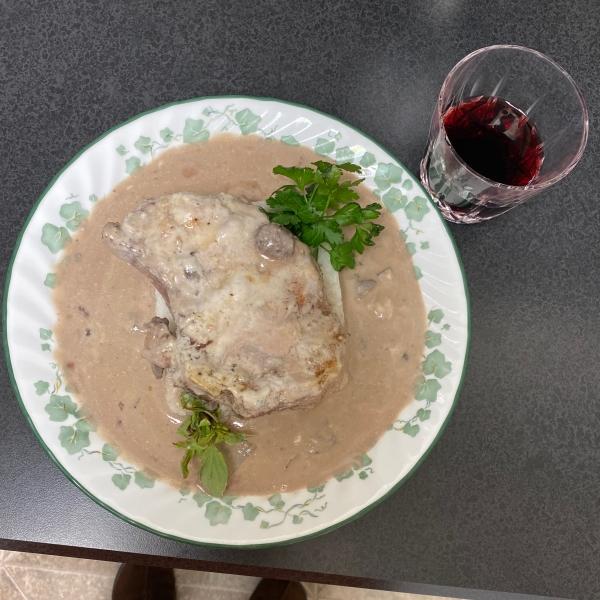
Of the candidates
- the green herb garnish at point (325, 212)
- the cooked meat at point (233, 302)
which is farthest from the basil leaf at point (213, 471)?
the green herb garnish at point (325, 212)

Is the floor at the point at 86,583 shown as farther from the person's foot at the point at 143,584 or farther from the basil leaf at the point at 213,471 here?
the basil leaf at the point at 213,471


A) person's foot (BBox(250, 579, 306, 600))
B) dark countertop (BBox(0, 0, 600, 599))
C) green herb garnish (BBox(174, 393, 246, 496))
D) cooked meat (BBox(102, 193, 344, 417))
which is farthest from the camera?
person's foot (BBox(250, 579, 306, 600))

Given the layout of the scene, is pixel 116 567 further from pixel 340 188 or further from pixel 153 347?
pixel 340 188

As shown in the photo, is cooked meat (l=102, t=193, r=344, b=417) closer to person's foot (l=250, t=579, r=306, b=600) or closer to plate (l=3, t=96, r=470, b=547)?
plate (l=3, t=96, r=470, b=547)

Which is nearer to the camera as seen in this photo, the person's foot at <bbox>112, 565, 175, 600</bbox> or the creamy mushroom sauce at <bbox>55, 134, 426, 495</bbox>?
the creamy mushroom sauce at <bbox>55, 134, 426, 495</bbox>

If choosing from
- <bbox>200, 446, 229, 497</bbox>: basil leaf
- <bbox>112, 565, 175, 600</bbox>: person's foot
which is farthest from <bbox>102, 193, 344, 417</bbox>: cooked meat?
<bbox>112, 565, 175, 600</bbox>: person's foot

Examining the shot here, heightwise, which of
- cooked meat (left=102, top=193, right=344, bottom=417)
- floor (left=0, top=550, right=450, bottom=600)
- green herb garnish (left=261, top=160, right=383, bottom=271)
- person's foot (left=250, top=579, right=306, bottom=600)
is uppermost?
green herb garnish (left=261, top=160, right=383, bottom=271)

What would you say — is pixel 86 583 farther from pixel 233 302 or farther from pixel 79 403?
pixel 233 302
